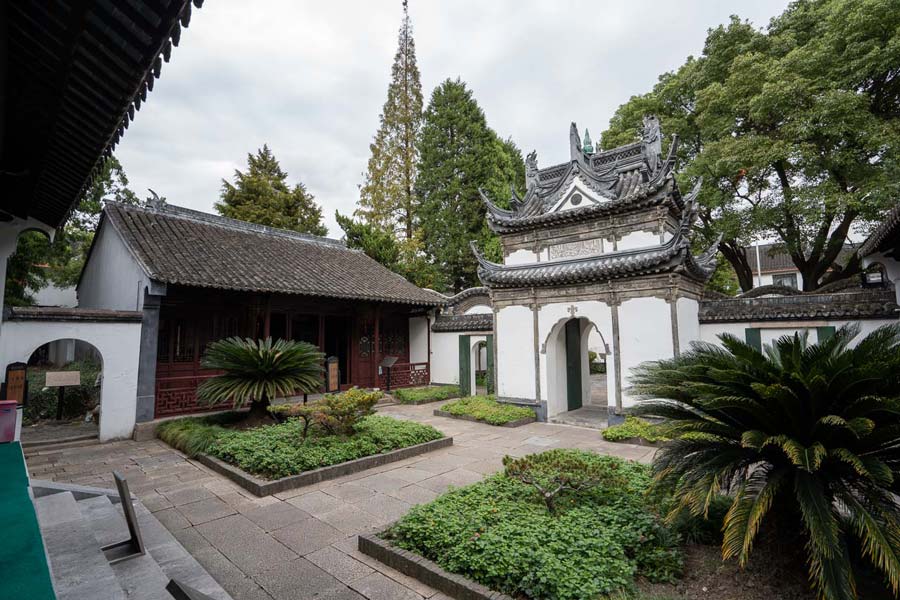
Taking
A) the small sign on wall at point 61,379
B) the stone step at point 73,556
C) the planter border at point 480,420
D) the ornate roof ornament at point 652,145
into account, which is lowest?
the planter border at point 480,420

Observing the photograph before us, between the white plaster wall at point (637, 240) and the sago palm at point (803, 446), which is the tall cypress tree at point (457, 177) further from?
the sago palm at point (803, 446)

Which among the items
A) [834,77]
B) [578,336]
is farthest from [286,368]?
[834,77]

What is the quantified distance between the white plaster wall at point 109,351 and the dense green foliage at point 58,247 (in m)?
5.34

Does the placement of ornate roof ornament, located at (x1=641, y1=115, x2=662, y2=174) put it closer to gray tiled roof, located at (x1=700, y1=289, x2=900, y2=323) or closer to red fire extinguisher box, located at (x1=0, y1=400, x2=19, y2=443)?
gray tiled roof, located at (x1=700, y1=289, x2=900, y2=323)

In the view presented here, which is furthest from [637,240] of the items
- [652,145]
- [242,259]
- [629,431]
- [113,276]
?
[113,276]

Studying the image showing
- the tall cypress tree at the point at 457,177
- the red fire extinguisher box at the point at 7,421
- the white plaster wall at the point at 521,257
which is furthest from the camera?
the tall cypress tree at the point at 457,177

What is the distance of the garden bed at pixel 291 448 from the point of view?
5734 millimetres

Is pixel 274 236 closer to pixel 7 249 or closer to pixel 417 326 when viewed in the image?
pixel 417 326

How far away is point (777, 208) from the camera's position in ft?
44.7

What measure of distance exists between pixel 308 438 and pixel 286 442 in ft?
1.12

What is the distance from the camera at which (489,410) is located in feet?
34.2

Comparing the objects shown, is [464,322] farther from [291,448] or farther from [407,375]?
[291,448]

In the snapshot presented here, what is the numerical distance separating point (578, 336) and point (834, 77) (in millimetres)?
11209

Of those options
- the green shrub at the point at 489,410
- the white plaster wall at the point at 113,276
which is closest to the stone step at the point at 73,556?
the white plaster wall at the point at 113,276
